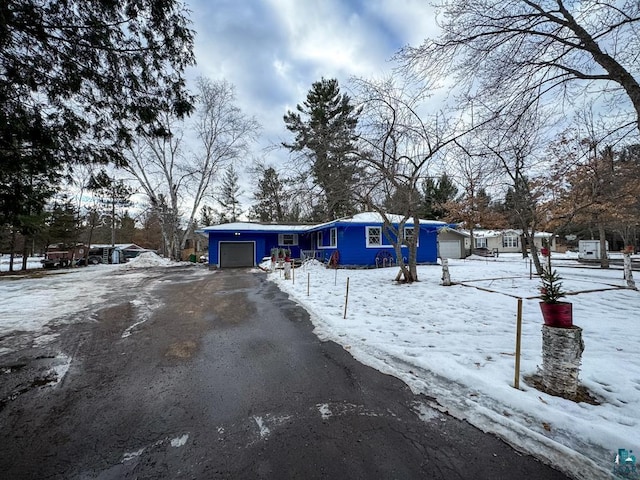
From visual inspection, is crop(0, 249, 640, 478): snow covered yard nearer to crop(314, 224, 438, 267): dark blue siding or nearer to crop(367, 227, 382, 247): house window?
crop(314, 224, 438, 267): dark blue siding

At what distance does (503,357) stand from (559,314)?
1.11m

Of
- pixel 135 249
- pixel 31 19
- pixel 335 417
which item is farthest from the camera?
pixel 135 249

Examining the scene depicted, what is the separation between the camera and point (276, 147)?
351 inches

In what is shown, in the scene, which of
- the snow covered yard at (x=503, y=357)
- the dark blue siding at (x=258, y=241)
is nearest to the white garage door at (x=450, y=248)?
the dark blue siding at (x=258, y=241)

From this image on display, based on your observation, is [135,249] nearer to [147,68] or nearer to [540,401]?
[147,68]

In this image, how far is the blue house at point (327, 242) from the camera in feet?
50.8

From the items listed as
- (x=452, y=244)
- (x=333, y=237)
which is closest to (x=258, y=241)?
(x=333, y=237)

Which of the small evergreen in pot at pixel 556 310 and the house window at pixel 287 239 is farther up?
the house window at pixel 287 239

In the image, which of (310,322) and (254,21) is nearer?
(310,322)

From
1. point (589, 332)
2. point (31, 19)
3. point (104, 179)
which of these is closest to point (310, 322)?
point (589, 332)

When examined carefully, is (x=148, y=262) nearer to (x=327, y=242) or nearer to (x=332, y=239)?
(x=327, y=242)

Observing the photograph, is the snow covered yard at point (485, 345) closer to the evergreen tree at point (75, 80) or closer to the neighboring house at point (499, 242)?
the evergreen tree at point (75, 80)

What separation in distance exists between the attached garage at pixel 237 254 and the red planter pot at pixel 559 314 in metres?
18.5

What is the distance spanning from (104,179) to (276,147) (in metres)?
4.88
